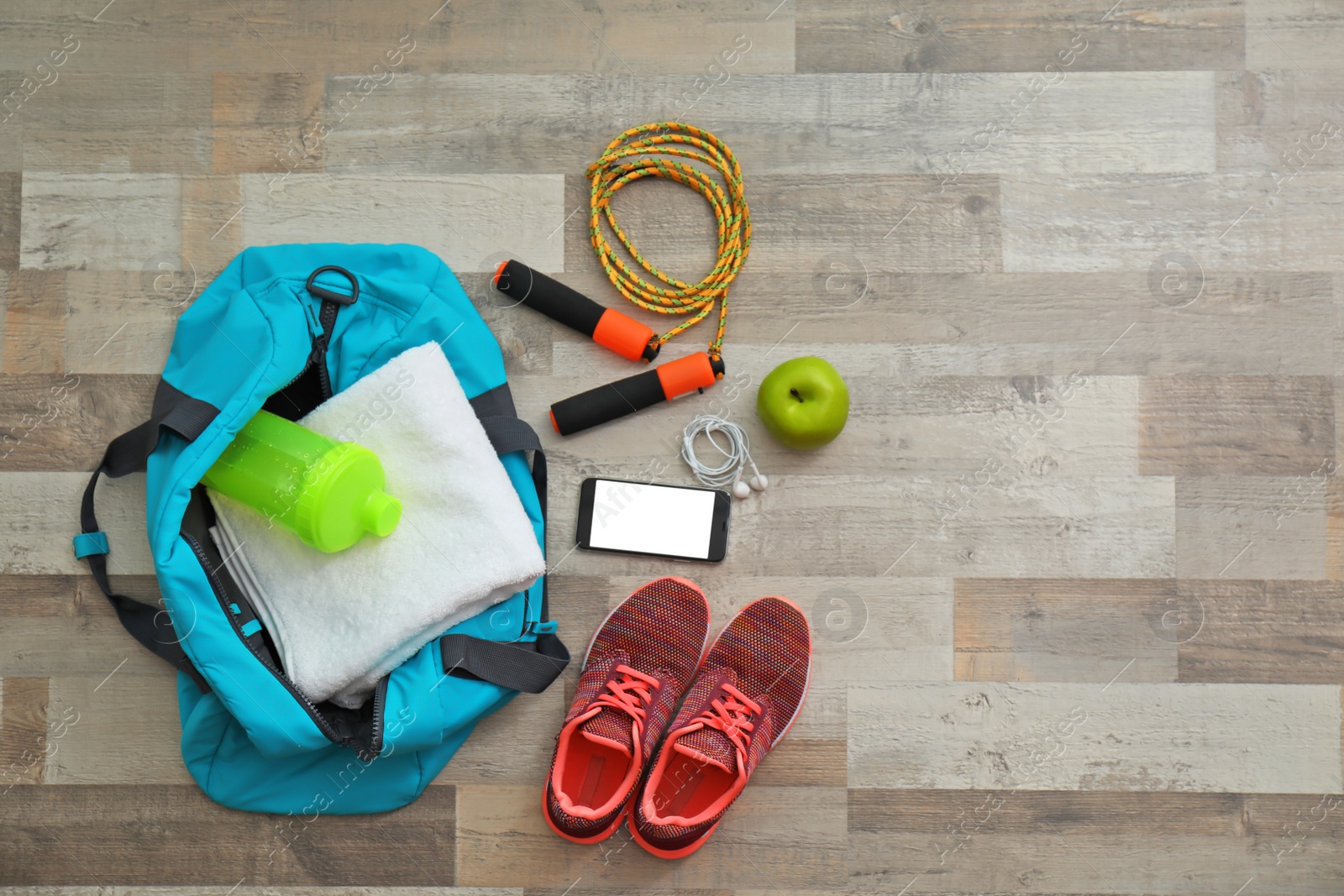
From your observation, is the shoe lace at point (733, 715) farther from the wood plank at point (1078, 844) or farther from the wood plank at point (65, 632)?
the wood plank at point (65, 632)

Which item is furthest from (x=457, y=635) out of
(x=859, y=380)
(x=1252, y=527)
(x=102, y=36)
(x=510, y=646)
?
(x=1252, y=527)

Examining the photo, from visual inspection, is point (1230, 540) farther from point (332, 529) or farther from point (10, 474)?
point (10, 474)

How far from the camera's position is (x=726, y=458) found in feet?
3.87

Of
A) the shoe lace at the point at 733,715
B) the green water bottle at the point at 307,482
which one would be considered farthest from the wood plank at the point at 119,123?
the shoe lace at the point at 733,715

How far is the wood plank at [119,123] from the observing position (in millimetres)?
1202

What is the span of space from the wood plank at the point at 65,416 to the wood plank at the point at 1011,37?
1128 mm

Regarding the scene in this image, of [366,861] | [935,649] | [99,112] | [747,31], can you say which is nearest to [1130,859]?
[935,649]

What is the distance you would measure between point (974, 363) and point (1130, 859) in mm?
769

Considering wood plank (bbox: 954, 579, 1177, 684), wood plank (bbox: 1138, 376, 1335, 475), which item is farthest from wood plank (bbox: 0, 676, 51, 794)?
wood plank (bbox: 1138, 376, 1335, 475)

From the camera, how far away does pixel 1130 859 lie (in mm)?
1173

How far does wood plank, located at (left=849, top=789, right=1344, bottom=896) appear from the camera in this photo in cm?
117

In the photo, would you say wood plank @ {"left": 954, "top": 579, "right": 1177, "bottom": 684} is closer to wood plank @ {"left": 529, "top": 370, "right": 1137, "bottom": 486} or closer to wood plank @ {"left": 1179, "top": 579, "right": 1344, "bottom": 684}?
wood plank @ {"left": 1179, "top": 579, "right": 1344, "bottom": 684}

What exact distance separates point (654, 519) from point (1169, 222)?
2.95ft

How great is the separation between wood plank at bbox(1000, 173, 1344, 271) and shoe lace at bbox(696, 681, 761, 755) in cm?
75
